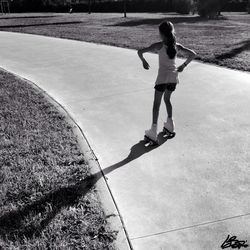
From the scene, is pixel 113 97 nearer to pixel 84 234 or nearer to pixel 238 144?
pixel 238 144

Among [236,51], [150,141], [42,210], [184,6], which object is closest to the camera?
[42,210]

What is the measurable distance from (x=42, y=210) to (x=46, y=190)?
0.35 m

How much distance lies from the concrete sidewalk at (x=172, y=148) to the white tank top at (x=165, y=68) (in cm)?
86

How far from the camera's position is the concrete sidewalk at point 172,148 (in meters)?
Answer: 3.31

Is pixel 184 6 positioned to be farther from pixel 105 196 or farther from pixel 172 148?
pixel 105 196

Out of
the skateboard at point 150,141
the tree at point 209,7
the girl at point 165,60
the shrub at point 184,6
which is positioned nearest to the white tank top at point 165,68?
the girl at point 165,60

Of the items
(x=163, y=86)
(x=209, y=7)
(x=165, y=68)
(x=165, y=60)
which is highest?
(x=165, y=60)

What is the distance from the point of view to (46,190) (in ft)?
12.7

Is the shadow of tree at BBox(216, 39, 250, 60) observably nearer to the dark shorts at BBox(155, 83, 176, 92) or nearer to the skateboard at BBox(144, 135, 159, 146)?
the dark shorts at BBox(155, 83, 176, 92)

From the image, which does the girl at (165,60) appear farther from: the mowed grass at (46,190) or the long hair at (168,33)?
the mowed grass at (46,190)

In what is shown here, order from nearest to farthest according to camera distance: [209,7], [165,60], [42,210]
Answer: [42,210], [165,60], [209,7]

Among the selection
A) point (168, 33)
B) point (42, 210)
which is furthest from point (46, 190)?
point (168, 33)

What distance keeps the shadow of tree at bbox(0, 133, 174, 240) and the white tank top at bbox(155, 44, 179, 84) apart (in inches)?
54.2

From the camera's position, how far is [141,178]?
4.12m
